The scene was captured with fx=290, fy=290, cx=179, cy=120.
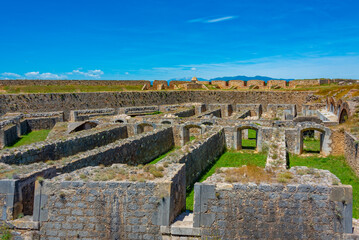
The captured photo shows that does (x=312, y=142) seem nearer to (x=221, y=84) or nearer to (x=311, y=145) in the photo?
(x=311, y=145)

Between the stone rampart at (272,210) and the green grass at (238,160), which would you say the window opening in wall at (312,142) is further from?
the stone rampart at (272,210)

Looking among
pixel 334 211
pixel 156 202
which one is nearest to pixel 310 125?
pixel 334 211

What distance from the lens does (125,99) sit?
41.1 meters

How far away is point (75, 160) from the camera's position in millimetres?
9109

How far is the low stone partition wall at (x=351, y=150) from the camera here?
1213cm

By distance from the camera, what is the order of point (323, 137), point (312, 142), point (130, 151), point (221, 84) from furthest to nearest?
point (221, 84)
point (312, 142)
point (323, 137)
point (130, 151)

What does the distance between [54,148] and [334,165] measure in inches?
492

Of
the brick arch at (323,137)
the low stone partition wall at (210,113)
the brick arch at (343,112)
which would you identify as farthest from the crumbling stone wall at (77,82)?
the brick arch at (323,137)

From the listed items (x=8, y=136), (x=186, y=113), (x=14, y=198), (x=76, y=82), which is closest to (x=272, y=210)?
(x=14, y=198)

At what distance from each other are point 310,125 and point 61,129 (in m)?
16.3

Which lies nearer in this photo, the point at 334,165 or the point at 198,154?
the point at 198,154

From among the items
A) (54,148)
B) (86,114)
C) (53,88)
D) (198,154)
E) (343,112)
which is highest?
(53,88)

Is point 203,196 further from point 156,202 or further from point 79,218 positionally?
point 79,218

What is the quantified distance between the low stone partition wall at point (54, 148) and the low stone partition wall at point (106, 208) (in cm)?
405
